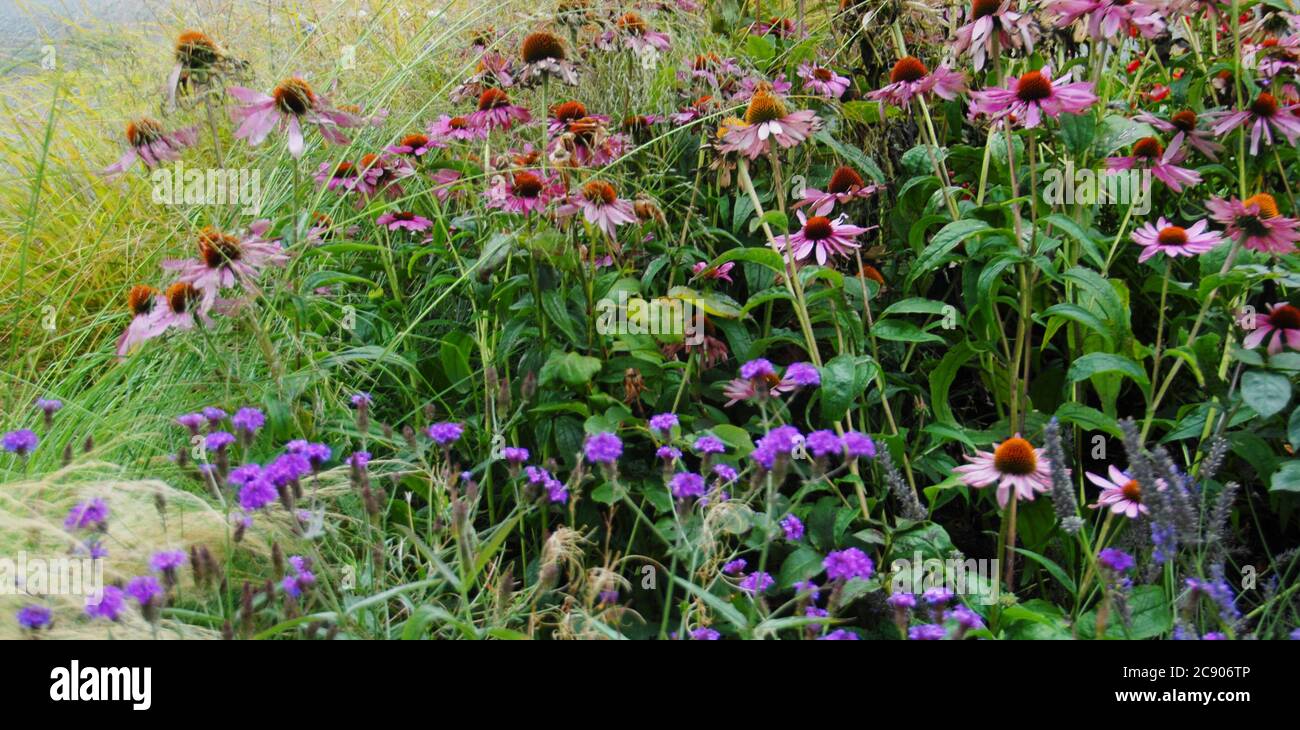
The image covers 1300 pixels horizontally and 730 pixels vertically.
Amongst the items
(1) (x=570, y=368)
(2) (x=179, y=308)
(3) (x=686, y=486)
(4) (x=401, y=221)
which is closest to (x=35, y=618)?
(2) (x=179, y=308)

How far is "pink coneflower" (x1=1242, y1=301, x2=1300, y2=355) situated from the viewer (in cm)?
193

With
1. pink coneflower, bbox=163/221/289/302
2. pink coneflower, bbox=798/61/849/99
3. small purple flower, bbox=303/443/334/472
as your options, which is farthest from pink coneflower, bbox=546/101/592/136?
small purple flower, bbox=303/443/334/472

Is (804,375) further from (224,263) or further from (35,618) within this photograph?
(35,618)

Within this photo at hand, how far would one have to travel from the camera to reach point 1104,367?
75.2 inches

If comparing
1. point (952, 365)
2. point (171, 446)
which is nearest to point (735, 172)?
point (952, 365)

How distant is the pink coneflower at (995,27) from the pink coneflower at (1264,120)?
0.46 m

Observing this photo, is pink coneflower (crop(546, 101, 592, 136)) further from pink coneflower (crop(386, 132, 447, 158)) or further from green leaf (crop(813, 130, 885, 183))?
green leaf (crop(813, 130, 885, 183))

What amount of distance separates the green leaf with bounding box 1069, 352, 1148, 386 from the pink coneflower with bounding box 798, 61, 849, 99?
0.97 m

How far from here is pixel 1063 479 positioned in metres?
1.57

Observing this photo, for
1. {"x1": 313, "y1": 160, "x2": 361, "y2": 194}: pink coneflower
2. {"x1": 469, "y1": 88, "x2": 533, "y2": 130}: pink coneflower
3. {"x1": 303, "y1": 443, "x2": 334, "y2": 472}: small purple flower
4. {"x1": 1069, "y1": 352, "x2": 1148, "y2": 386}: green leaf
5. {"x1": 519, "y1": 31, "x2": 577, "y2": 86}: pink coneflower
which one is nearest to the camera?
{"x1": 303, "y1": 443, "x2": 334, "y2": 472}: small purple flower

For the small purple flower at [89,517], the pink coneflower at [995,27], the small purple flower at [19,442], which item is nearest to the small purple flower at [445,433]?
the small purple flower at [89,517]

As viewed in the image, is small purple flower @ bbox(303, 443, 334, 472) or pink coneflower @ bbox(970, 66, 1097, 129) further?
pink coneflower @ bbox(970, 66, 1097, 129)

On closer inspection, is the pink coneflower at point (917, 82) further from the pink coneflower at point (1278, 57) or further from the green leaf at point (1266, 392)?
the green leaf at point (1266, 392)
